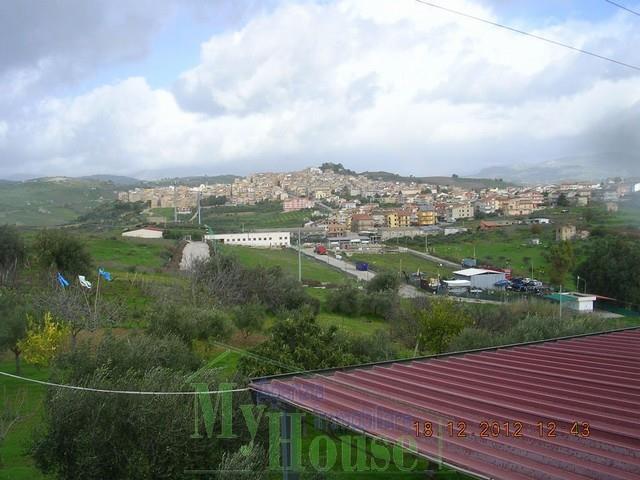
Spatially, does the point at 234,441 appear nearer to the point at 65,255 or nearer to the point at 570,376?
the point at 570,376

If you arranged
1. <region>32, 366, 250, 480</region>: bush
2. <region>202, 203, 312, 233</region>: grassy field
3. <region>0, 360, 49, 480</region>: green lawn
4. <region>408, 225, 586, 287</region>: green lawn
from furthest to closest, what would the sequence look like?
<region>202, 203, 312, 233</region>: grassy field
<region>408, 225, 586, 287</region>: green lawn
<region>0, 360, 49, 480</region>: green lawn
<region>32, 366, 250, 480</region>: bush

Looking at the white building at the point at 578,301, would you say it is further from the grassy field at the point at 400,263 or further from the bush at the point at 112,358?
the bush at the point at 112,358

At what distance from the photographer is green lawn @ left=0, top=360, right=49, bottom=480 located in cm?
815

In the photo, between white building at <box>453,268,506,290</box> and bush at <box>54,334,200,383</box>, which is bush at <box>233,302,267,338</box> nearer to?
bush at <box>54,334,200,383</box>

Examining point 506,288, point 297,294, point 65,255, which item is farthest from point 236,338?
point 506,288

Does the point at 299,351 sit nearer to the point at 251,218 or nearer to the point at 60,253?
the point at 60,253

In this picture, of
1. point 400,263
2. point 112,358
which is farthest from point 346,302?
point 112,358

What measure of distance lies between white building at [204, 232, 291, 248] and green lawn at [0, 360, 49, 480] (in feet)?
92.4

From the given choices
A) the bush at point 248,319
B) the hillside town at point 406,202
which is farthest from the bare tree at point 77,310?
the hillside town at point 406,202

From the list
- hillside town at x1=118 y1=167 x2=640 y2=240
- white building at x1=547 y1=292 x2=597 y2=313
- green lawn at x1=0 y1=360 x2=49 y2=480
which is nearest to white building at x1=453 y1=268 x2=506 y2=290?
white building at x1=547 y1=292 x2=597 y2=313

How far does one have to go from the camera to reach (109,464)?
254 inches

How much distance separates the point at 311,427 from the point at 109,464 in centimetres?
440

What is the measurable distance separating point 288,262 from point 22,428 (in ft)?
95.0

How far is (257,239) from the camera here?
161ft
